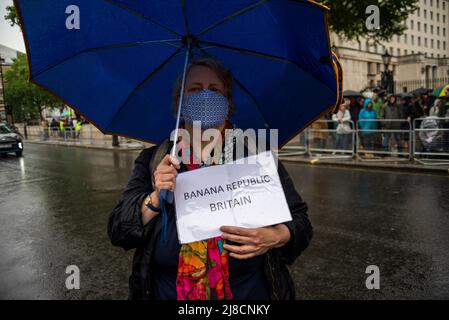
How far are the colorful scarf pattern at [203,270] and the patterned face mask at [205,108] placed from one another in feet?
1.69

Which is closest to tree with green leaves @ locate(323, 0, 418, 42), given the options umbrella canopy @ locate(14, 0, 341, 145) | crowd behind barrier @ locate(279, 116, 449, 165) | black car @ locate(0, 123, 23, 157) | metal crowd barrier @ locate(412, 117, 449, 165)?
crowd behind barrier @ locate(279, 116, 449, 165)

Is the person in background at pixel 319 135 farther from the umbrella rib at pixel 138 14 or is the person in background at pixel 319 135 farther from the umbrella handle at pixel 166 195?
the umbrella handle at pixel 166 195

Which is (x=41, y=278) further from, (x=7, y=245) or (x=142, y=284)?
(x=142, y=284)

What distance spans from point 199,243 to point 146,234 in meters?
0.22

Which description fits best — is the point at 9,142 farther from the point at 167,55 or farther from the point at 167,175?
the point at 167,175

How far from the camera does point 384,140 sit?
470 inches

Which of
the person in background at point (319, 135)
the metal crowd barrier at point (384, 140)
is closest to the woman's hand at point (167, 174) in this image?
the metal crowd barrier at point (384, 140)

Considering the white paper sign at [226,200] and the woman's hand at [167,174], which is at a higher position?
the woman's hand at [167,174]

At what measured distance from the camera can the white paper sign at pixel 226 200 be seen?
5.05 ft

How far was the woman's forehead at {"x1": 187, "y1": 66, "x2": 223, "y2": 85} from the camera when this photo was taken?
70.4 inches

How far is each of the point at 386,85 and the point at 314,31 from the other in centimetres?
2065

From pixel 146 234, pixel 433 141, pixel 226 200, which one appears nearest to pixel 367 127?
pixel 433 141

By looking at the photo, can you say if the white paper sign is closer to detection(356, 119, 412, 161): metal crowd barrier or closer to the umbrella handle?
the umbrella handle

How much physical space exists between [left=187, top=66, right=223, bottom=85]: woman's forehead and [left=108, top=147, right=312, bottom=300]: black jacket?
38 cm
